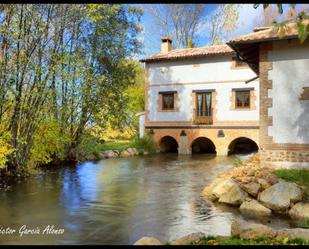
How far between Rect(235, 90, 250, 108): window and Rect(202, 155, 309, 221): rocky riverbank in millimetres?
13111

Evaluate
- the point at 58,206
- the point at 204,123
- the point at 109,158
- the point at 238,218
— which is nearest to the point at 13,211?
the point at 58,206

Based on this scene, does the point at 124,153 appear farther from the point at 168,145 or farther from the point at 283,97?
the point at 283,97

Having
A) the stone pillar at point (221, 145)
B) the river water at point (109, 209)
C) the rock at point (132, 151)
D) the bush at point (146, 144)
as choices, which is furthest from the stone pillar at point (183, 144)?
the river water at point (109, 209)

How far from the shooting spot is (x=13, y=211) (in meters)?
9.40

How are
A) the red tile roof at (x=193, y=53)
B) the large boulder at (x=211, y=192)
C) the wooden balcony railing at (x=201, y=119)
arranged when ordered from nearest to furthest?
the large boulder at (x=211, y=192) < the red tile roof at (x=193, y=53) < the wooden balcony railing at (x=201, y=119)

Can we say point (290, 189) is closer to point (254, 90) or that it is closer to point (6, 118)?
point (6, 118)

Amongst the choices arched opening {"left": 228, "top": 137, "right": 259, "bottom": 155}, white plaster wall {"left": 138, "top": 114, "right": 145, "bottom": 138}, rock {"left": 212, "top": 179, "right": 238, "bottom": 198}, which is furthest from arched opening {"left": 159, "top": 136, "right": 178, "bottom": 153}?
rock {"left": 212, "top": 179, "right": 238, "bottom": 198}

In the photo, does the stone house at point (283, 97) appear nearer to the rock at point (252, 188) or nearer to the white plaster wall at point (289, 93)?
the white plaster wall at point (289, 93)

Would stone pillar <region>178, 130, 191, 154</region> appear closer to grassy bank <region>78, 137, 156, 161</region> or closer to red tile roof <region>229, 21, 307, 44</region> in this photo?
grassy bank <region>78, 137, 156, 161</region>

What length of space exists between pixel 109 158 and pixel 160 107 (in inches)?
229

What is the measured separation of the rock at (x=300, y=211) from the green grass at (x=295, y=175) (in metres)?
1.05

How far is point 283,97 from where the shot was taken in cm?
1149

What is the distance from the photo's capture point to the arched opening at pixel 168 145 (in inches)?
1073

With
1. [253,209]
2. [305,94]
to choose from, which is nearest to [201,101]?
[305,94]
